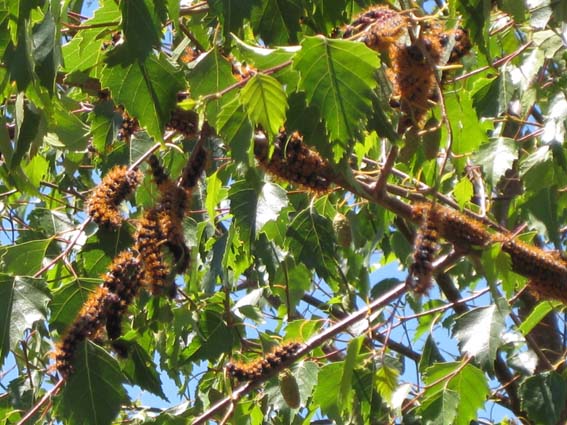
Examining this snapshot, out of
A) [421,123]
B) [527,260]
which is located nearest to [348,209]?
[527,260]

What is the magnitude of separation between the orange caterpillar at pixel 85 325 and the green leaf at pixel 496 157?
117 cm

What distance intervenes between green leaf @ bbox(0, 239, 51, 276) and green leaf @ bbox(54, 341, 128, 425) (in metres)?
0.40

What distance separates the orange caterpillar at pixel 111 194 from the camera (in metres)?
2.10

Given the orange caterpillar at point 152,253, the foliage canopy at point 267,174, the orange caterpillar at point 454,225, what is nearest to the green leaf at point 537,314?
the foliage canopy at point 267,174

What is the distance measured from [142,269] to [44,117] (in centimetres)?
40

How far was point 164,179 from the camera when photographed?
210cm

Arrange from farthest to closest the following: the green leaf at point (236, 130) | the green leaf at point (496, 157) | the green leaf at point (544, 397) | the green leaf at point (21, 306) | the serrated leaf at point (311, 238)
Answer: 1. the green leaf at point (544, 397)
2. the serrated leaf at point (311, 238)
3. the green leaf at point (496, 157)
4. the green leaf at point (21, 306)
5. the green leaf at point (236, 130)

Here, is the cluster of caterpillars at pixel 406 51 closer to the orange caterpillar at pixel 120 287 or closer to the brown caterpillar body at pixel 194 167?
the brown caterpillar body at pixel 194 167

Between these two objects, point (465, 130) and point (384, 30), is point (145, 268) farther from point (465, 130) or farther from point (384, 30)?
point (465, 130)

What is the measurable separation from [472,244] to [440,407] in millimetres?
775

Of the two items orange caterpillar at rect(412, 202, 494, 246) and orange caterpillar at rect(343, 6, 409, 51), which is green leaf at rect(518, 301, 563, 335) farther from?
orange caterpillar at rect(343, 6, 409, 51)

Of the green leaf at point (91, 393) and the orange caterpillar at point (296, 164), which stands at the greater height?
the orange caterpillar at point (296, 164)

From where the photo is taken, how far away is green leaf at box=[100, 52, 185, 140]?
194 cm

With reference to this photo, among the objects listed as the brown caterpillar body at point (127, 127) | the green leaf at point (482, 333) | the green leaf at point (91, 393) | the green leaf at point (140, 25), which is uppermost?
the green leaf at point (140, 25)
